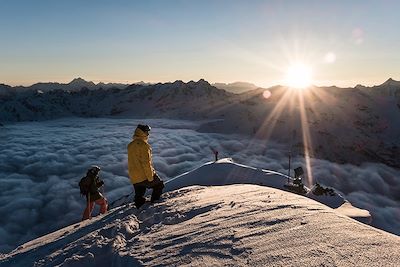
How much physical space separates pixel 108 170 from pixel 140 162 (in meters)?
31.5

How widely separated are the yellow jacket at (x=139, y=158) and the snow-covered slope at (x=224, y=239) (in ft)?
2.60

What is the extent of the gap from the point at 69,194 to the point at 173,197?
23.9m

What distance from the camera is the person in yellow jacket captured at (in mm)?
7781

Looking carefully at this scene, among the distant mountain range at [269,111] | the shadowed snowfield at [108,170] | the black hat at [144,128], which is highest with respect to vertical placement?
the black hat at [144,128]

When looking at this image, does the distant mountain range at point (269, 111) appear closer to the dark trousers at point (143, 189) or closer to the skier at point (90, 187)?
the skier at point (90, 187)

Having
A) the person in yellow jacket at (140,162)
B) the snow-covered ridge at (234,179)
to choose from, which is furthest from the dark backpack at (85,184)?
the snow-covered ridge at (234,179)

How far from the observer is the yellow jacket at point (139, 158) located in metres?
7.77

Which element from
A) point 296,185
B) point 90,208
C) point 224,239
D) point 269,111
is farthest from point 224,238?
point 269,111

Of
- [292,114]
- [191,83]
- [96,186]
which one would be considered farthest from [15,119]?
[96,186]

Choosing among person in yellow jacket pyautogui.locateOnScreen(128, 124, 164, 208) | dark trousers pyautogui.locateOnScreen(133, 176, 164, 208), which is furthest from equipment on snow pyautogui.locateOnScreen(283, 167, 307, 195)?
person in yellow jacket pyautogui.locateOnScreen(128, 124, 164, 208)

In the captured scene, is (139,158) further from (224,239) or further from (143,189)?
(224,239)

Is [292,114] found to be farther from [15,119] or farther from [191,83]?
[15,119]

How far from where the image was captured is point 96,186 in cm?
1066

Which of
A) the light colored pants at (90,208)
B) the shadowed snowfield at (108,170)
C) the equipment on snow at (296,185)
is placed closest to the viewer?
the light colored pants at (90,208)
